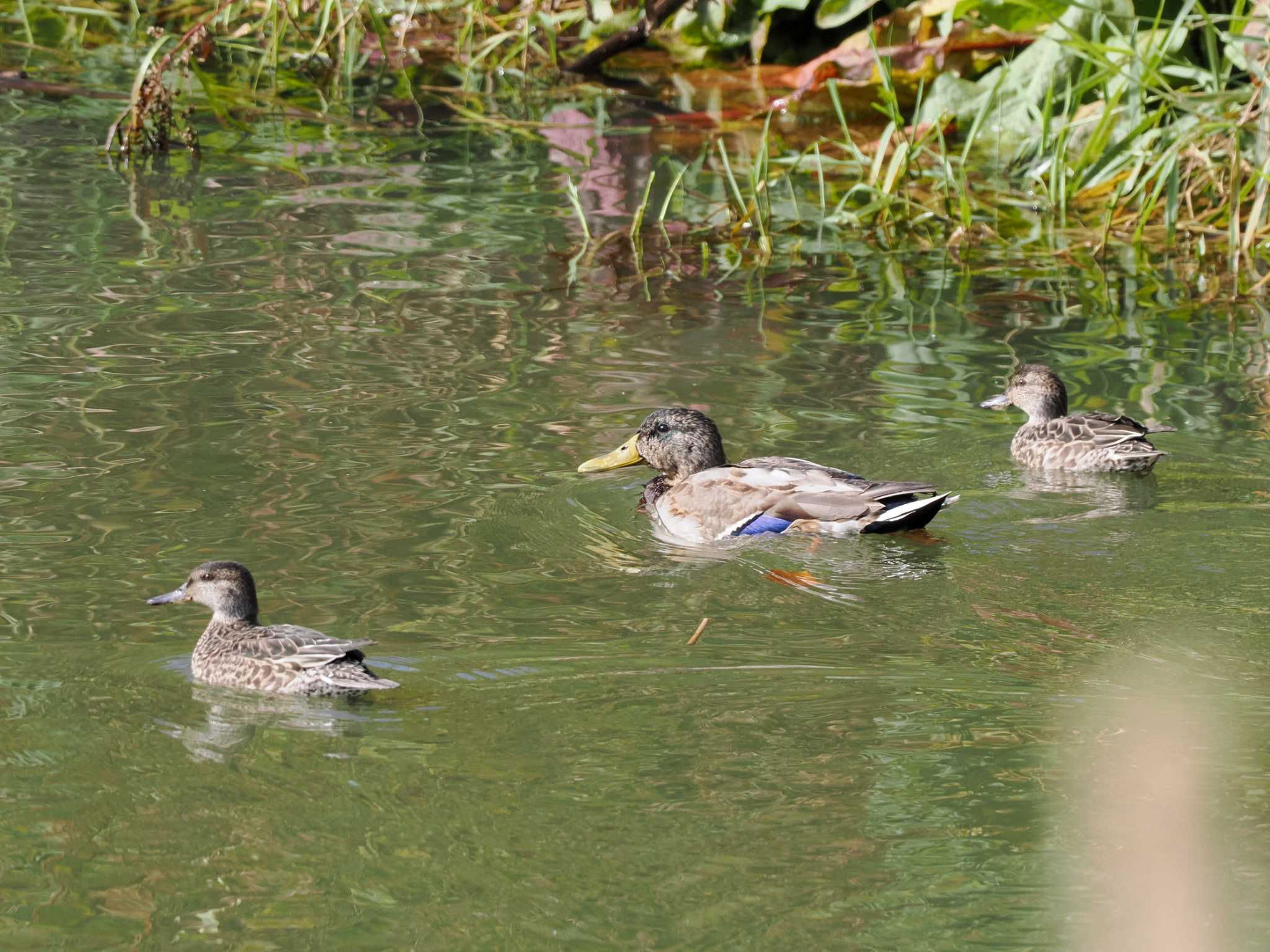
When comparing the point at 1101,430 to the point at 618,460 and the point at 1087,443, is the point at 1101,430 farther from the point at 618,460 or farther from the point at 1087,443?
the point at 618,460

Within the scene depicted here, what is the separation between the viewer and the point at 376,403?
8.59 meters

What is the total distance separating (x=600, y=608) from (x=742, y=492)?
132 centimetres

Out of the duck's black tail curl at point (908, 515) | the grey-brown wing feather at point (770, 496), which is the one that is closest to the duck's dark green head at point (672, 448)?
the grey-brown wing feather at point (770, 496)

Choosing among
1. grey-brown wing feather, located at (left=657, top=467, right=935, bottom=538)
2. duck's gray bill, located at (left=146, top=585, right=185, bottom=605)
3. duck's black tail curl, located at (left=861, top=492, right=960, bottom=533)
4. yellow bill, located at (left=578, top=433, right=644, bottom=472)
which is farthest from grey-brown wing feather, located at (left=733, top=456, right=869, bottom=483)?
duck's gray bill, located at (left=146, top=585, right=185, bottom=605)

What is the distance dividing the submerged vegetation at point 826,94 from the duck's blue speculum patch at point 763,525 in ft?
12.8

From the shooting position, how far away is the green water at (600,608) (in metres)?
4.58

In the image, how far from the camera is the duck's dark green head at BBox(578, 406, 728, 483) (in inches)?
315

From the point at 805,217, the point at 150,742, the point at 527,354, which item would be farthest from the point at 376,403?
the point at 805,217

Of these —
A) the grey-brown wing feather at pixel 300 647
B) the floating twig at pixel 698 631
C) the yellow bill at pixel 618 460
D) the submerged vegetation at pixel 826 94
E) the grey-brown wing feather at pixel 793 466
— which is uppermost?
the submerged vegetation at pixel 826 94

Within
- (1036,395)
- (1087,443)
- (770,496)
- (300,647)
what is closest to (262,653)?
(300,647)

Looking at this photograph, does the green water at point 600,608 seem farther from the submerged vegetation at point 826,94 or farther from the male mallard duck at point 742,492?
the submerged vegetation at point 826,94

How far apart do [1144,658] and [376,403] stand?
12.7 feet

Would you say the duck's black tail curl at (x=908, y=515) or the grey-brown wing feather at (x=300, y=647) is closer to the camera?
the grey-brown wing feather at (x=300, y=647)

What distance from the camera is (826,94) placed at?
15664 mm
